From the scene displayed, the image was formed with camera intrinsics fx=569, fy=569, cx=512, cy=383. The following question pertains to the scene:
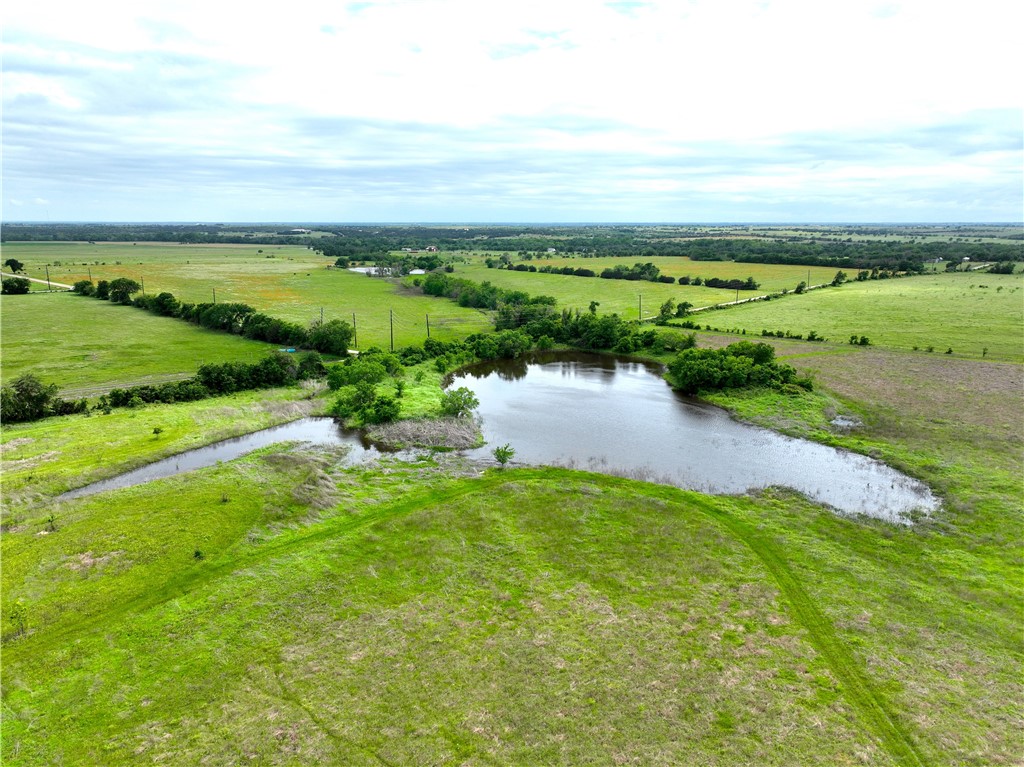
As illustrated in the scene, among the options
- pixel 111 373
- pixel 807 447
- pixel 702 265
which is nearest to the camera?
pixel 807 447

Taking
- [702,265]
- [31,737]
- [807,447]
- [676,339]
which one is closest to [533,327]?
[676,339]

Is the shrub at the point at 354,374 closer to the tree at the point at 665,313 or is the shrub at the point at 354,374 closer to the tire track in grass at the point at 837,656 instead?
the tire track in grass at the point at 837,656

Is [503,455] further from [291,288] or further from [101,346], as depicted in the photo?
[291,288]

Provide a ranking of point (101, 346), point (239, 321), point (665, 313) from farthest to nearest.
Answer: point (665, 313) < point (239, 321) < point (101, 346)

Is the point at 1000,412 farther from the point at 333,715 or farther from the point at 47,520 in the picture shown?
the point at 47,520

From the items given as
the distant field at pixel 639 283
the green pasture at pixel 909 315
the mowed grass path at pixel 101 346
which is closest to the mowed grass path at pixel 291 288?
the mowed grass path at pixel 101 346

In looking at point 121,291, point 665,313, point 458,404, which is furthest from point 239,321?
point 665,313

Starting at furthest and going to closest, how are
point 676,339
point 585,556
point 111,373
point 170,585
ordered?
point 676,339 < point 111,373 < point 585,556 < point 170,585
